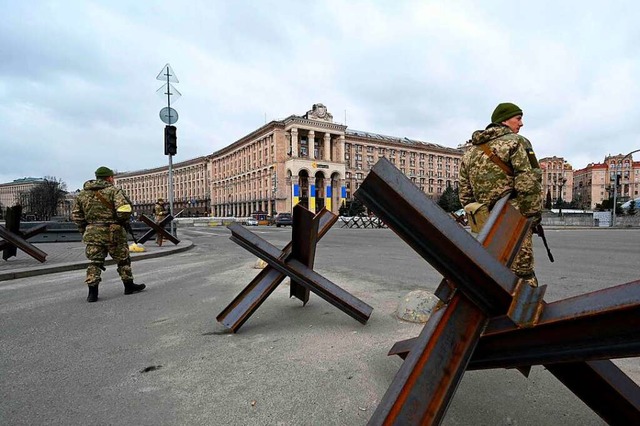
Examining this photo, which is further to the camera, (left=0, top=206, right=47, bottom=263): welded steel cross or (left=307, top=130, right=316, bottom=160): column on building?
(left=307, top=130, right=316, bottom=160): column on building

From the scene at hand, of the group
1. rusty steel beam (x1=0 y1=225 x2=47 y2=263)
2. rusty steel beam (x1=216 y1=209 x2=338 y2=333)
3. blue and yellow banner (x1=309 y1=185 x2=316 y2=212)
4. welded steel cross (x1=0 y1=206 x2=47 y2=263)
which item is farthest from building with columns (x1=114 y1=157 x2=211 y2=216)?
rusty steel beam (x1=216 y1=209 x2=338 y2=333)

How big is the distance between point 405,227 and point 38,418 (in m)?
2.41

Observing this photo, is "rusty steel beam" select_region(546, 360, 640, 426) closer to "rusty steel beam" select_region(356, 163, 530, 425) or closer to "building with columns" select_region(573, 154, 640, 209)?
"rusty steel beam" select_region(356, 163, 530, 425)

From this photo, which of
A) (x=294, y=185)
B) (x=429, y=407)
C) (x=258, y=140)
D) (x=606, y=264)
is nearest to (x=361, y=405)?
(x=429, y=407)

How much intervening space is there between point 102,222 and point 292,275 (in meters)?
3.53

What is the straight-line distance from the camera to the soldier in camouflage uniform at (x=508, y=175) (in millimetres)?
2658

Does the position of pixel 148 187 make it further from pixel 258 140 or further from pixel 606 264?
pixel 606 264

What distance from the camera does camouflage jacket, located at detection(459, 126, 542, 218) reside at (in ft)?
8.76

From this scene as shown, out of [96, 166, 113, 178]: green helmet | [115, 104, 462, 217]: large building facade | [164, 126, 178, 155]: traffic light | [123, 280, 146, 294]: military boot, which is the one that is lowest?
[123, 280, 146, 294]: military boot

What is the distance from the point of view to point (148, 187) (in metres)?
125

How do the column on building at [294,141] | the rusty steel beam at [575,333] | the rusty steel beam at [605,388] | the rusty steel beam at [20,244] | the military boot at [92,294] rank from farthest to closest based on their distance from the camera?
the column on building at [294,141] < the rusty steel beam at [20,244] < the military boot at [92,294] < the rusty steel beam at [605,388] < the rusty steel beam at [575,333]

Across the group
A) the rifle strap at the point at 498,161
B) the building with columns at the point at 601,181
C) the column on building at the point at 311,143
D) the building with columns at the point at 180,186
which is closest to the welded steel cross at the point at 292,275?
the rifle strap at the point at 498,161

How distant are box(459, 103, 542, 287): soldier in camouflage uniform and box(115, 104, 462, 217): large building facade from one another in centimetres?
6503

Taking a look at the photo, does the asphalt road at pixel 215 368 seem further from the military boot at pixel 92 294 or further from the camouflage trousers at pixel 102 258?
the camouflage trousers at pixel 102 258
